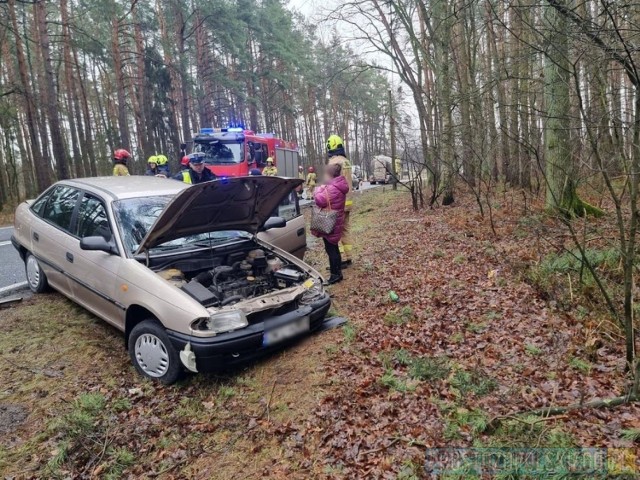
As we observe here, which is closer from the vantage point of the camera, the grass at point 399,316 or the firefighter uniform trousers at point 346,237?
the grass at point 399,316

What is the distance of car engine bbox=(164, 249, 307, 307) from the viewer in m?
3.95

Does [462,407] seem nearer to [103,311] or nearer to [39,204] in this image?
[103,311]

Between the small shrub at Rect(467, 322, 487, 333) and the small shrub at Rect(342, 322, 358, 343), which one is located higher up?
the small shrub at Rect(342, 322, 358, 343)

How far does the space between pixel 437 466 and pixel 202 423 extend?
73.8 inches

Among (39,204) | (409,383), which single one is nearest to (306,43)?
(39,204)

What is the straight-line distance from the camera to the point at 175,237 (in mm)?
4613

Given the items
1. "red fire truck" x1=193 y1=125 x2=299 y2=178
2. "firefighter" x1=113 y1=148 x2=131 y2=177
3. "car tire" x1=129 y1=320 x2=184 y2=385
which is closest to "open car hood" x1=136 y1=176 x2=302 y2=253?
"car tire" x1=129 y1=320 x2=184 y2=385

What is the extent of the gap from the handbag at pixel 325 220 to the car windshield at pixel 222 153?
1000cm

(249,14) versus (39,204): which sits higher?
(249,14)

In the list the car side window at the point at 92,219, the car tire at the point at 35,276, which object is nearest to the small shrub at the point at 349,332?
the car side window at the point at 92,219

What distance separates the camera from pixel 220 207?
187 inches

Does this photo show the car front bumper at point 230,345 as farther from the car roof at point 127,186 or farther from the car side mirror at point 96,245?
the car roof at point 127,186

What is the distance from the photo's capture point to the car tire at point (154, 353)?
385 cm

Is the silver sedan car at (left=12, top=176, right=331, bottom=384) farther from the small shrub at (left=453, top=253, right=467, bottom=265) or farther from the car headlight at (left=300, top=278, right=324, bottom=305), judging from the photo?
the small shrub at (left=453, top=253, right=467, bottom=265)
